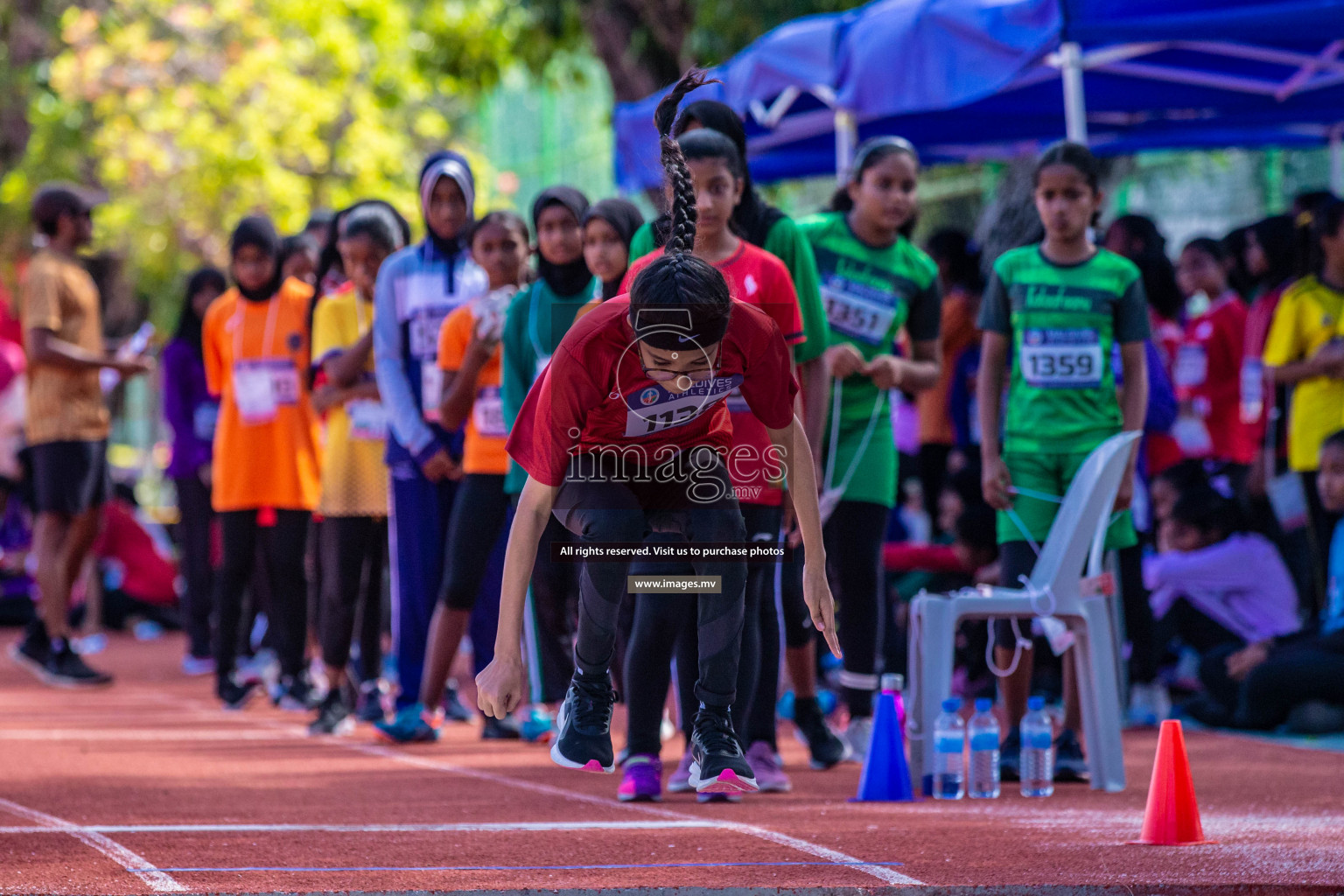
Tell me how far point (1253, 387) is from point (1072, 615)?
12.9ft

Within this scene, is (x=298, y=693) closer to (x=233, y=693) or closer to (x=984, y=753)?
(x=233, y=693)

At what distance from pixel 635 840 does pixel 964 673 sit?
13.6 ft

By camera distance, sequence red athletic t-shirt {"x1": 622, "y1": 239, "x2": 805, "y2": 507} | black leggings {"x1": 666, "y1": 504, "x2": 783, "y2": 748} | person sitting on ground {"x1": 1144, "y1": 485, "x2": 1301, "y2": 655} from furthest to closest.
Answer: person sitting on ground {"x1": 1144, "y1": 485, "x2": 1301, "y2": 655} < black leggings {"x1": 666, "y1": 504, "x2": 783, "y2": 748} < red athletic t-shirt {"x1": 622, "y1": 239, "x2": 805, "y2": 507}

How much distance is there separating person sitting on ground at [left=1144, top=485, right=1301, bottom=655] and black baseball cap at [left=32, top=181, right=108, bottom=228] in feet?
19.7

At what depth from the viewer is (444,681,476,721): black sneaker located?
8828mm

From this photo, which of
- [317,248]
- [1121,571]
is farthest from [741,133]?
[317,248]

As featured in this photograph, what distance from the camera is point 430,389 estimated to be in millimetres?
7410

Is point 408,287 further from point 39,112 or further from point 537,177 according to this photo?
point 537,177

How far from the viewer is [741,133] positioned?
541 cm

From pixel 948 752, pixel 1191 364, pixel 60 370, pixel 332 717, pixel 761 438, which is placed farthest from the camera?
pixel 1191 364

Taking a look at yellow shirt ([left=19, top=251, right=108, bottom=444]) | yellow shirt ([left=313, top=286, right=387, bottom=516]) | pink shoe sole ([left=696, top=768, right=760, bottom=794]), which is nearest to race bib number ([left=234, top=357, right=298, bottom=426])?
yellow shirt ([left=313, top=286, right=387, bottom=516])

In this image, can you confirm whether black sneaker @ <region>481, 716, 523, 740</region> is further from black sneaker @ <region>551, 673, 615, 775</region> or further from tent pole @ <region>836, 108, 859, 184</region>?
black sneaker @ <region>551, 673, 615, 775</region>

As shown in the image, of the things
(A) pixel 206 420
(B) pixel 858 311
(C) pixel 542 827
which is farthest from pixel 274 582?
(C) pixel 542 827

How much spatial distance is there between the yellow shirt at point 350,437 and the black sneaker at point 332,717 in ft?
2.80
